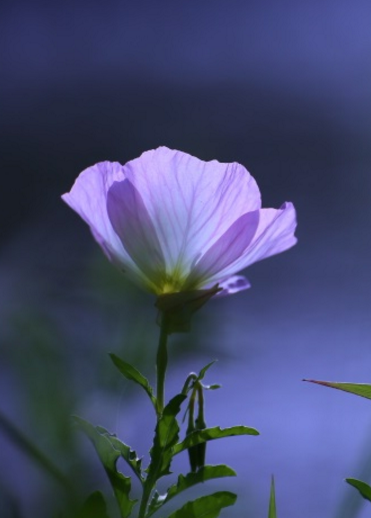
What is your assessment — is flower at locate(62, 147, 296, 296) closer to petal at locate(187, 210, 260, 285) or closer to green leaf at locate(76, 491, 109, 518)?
petal at locate(187, 210, 260, 285)

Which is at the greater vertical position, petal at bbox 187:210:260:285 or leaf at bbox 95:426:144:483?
petal at bbox 187:210:260:285

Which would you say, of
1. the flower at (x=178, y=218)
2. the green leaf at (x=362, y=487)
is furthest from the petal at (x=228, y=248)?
the green leaf at (x=362, y=487)

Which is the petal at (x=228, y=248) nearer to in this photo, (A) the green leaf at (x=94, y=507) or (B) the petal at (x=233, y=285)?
(B) the petal at (x=233, y=285)

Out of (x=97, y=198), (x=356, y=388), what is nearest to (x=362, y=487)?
(x=356, y=388)

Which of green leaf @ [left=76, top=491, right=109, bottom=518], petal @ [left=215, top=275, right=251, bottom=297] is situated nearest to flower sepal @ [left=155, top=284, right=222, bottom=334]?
petal @ [left=215, top=275, right=251, bottom=297]

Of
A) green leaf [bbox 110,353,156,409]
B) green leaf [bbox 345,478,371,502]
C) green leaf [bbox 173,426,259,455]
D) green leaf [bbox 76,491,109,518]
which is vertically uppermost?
green leaf [bbox 110,353,156,409]

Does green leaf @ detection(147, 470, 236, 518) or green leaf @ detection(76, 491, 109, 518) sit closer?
green leaf @ detection(76, 491, 109, 518)

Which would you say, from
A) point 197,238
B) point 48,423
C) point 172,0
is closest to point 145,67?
point 172,0
